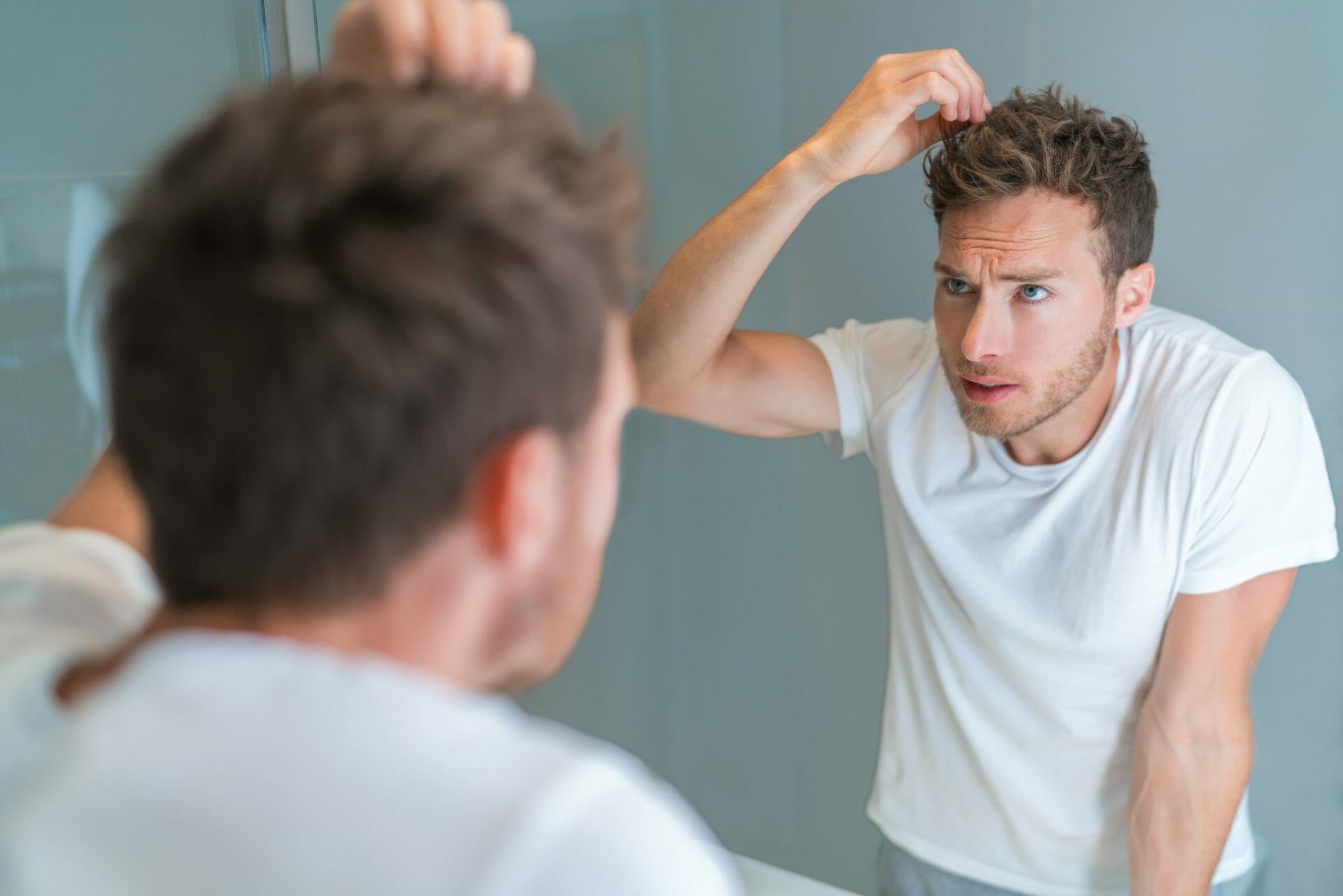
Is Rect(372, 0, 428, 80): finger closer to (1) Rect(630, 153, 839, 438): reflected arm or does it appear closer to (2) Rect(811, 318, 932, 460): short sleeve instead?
(1) Rect(630, 153, 839, 438): reflected arm

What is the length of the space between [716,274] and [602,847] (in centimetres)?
104

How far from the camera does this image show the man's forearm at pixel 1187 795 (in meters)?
1.19

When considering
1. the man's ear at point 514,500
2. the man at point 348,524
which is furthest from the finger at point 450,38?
the man's ear at point 514,500

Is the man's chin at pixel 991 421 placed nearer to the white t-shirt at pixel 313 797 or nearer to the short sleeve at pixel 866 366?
the short sleeve at pixel 866 366

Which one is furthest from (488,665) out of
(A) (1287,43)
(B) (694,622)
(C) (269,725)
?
(B) (694,622)

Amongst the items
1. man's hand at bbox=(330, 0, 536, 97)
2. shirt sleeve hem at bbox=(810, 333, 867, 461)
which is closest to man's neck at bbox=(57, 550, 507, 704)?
man's hand at bbox=(330, 0, 536, 97)

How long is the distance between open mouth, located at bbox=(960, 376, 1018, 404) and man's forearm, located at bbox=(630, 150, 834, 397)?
0.27 m

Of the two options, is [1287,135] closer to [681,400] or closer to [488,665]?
[681,400]

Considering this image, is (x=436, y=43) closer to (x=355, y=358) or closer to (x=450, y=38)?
(x=450, y=38)

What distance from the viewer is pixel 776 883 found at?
1.12m

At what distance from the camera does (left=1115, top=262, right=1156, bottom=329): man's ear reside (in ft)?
4.26

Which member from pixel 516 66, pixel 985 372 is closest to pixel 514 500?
pixel 516 66

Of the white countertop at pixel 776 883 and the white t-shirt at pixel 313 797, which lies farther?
the white countertop at pixel 776 883

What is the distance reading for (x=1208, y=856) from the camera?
47.0 inches
